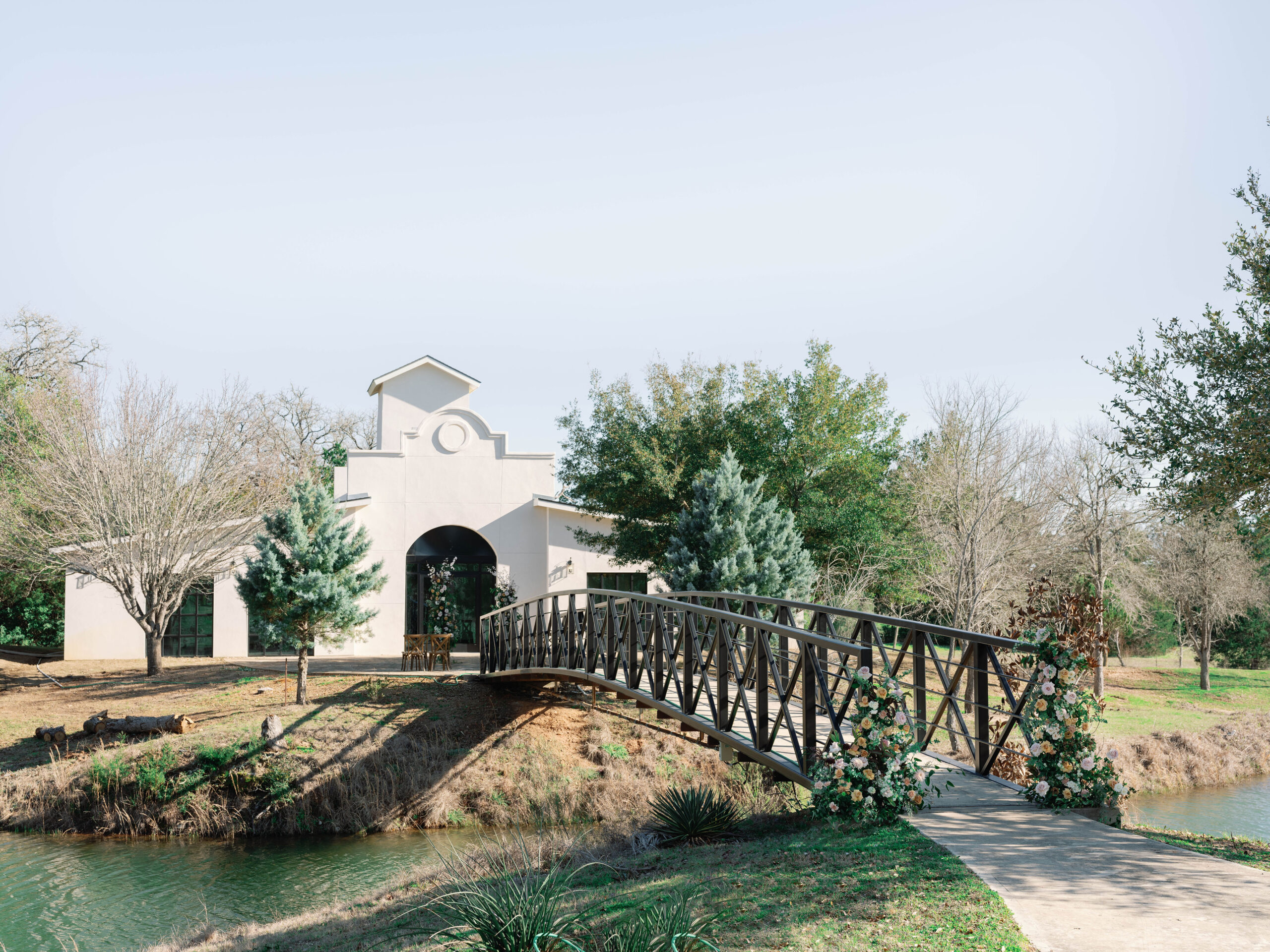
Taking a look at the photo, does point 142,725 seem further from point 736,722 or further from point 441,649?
point 736,722

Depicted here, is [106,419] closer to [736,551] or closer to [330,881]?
[330,881]

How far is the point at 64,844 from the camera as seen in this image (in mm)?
14133

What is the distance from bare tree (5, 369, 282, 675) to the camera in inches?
757

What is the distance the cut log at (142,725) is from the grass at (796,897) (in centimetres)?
899

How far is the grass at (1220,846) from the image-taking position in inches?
229

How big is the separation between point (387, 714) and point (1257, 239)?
52.3 feet

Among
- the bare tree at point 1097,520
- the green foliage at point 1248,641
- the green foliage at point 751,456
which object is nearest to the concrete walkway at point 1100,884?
the green foliage at point 751,456

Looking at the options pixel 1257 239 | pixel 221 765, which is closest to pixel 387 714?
pixel 221 765

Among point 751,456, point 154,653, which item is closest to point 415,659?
point 154,653

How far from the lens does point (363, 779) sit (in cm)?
1591

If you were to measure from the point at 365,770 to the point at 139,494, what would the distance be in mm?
8333

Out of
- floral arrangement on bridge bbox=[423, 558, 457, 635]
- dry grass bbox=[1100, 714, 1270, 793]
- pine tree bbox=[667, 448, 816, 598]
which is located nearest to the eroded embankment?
pine tree bbox=[667, 448, 816, 598]

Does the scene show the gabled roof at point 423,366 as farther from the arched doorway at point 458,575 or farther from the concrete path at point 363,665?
the concrete path at point 363,665

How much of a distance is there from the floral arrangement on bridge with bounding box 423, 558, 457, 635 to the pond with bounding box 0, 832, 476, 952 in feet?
30.3
